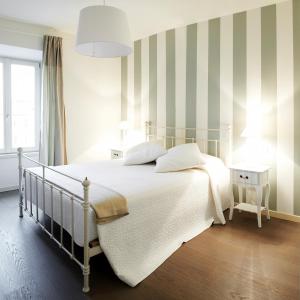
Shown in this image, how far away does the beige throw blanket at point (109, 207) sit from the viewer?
2.10 metres

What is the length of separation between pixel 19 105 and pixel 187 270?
13.0ft

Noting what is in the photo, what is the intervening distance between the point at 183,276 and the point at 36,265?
123 centimetres

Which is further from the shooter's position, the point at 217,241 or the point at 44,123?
the point at 44,123

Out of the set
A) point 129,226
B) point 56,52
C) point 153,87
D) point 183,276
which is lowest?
point 183,276

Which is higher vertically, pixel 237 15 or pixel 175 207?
pixel 237 15

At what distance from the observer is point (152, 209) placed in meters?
2.52

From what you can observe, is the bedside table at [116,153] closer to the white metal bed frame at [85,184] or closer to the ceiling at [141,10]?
the white metal bed frame at [85,184]

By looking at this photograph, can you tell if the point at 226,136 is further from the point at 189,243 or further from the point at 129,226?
the point at 129,226

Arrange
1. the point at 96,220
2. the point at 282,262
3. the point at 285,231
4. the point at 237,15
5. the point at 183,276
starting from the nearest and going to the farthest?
the point at 96,220, the point at 183,276, the point at 282,262, the point at 285,231, the point at 237,15

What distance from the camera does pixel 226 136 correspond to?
3930 millimetres

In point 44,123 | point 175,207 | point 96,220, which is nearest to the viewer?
point 96,220

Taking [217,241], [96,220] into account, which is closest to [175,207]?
[217,241]

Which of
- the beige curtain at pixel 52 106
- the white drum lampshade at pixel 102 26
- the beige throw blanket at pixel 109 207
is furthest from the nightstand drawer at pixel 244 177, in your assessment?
the beige curtain at pixel 52 106

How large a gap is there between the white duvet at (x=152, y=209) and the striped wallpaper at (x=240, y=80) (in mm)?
695
